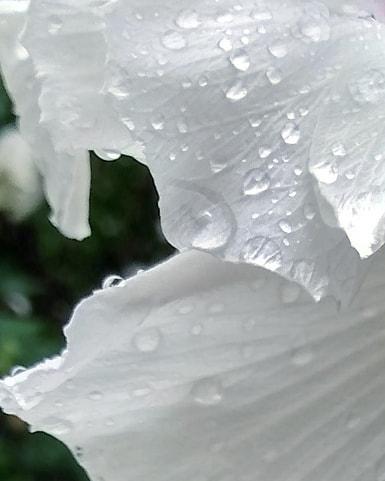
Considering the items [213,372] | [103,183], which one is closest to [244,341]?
[213,372]

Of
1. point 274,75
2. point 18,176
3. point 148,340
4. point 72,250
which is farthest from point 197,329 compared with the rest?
point 72,250

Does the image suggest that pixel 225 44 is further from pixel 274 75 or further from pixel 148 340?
pixel 148 340

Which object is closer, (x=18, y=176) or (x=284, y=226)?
(x=284, y=226)

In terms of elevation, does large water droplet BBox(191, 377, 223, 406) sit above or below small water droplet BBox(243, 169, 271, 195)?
below

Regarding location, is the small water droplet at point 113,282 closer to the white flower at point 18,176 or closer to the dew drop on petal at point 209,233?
the dew drop on petal at point 209,233

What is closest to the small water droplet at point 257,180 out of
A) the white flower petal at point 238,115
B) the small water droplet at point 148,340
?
the white flower petal at point 238,115

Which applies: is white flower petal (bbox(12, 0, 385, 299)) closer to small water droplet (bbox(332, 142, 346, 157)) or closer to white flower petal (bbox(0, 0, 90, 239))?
small water droplet (bbox(332, 142, 346, 157))

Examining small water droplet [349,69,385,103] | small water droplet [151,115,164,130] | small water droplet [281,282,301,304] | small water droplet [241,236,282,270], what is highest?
small water droplet [349,69,385,103]

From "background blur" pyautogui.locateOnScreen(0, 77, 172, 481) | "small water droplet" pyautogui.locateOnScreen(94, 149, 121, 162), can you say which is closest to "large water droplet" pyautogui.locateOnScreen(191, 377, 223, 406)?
"small water droplet" pyautogui.locateOnScreen(94, 149, 121, 162)
